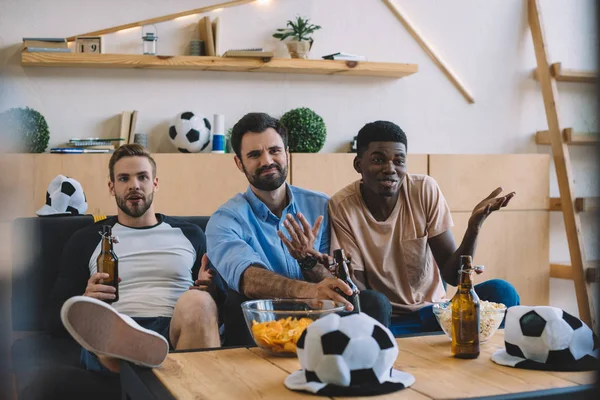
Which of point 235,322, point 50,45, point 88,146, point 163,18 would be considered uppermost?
point 163,18

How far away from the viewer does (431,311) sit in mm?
2129

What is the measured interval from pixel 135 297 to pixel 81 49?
6.13 feet

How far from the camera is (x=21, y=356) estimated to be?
25 centimetres

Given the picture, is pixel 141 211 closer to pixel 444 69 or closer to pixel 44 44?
pixel 44 44

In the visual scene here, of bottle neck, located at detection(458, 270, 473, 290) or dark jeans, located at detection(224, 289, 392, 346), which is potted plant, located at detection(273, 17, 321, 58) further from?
bottle neck, located at detection(458, 270, 473, 290)

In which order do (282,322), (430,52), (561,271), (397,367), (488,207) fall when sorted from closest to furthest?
(397,367) → (282,322) → (488,207) → (561,271) → (430,52)

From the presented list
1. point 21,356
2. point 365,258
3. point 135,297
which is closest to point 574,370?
point 365,258

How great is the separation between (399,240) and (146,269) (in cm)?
91

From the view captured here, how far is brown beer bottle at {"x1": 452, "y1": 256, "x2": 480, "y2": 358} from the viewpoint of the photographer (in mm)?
1452

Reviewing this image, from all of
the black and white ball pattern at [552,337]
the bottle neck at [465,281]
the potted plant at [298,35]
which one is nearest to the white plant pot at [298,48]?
the potted plant at [298,35]

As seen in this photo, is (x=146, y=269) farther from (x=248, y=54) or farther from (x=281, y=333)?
(x=248, y=54)

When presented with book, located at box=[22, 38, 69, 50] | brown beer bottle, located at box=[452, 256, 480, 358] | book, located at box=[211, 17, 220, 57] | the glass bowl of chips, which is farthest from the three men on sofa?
book, located at box=[22, 38, 69, 50]

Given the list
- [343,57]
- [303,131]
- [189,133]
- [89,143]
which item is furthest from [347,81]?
[89,143]

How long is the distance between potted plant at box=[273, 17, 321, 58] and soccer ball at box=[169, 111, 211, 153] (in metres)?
0.70
